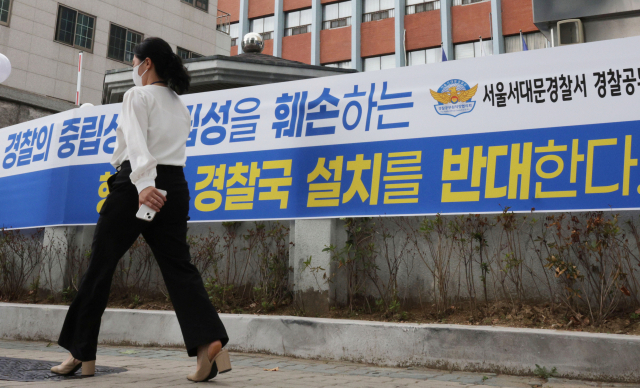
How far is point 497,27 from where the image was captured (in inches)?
925

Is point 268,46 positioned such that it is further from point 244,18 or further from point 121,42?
point 121,42

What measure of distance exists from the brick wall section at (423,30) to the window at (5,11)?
16.3 metres

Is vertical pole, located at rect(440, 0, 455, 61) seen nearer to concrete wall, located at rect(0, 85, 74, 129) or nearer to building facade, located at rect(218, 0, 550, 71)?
building facade, located at rect(218, 0, 550, 71)

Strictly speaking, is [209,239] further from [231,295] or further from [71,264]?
[71,264]

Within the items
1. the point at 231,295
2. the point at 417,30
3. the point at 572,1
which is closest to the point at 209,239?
the point at 231,295

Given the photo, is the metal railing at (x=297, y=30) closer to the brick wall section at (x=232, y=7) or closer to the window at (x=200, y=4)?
the brick wall section at (x=232, y=7)

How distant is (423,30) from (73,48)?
1497 centimetres

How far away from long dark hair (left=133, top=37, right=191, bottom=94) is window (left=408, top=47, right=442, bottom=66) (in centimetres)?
2260

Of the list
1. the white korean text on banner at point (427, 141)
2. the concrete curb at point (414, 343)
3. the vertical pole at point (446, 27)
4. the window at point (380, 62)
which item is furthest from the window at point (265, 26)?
the concrete curb at point (414, 343)

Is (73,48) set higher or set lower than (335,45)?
lower

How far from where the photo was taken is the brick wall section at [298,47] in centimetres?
2842

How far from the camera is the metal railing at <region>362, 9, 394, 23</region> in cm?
2647

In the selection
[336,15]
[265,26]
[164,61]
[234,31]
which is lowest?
[164,61]

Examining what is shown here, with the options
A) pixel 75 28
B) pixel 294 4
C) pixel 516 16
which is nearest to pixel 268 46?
pixel 294 4
